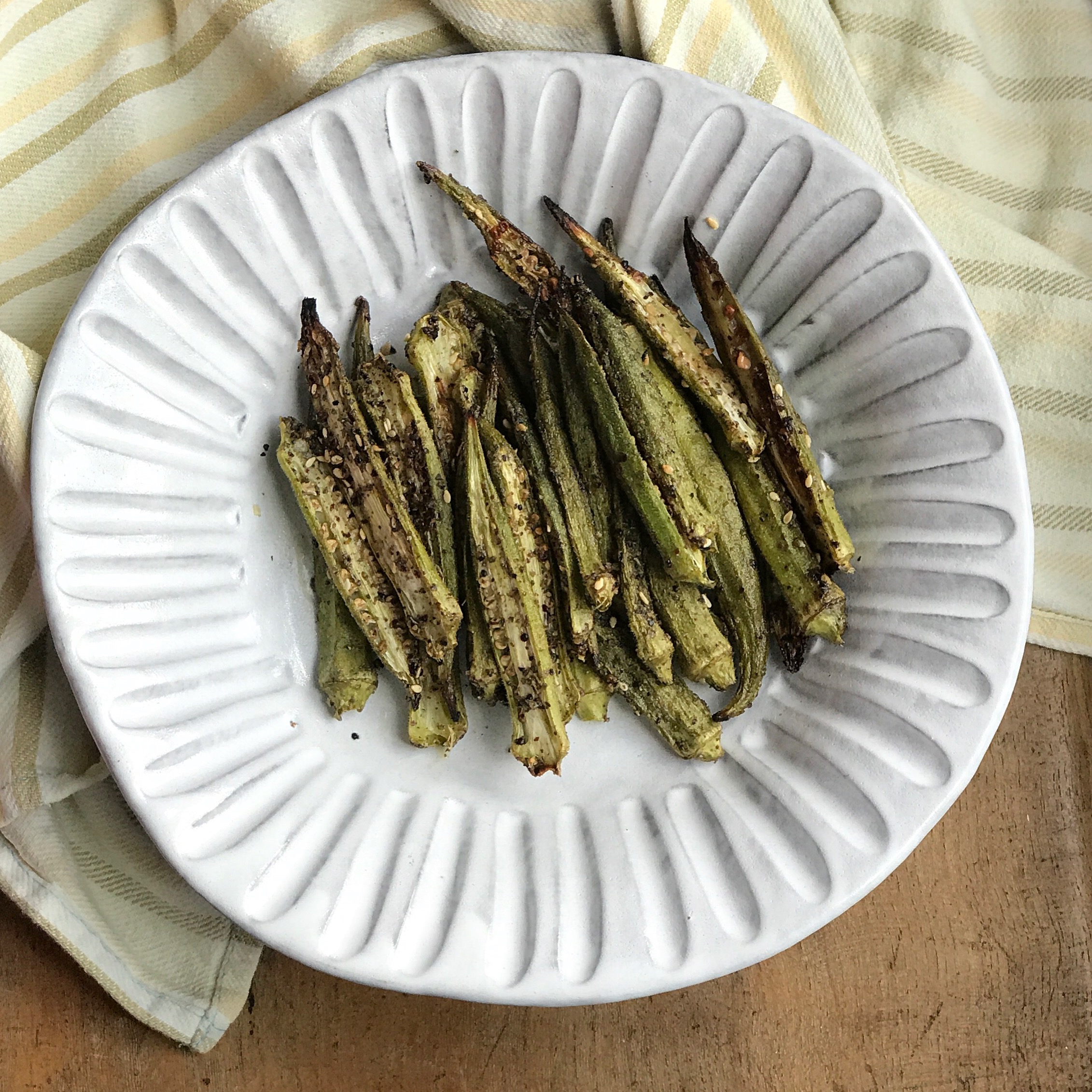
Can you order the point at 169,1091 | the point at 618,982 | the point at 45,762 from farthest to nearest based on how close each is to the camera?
the point at 169,1091 → the point at 45,762 → the point at 618,982

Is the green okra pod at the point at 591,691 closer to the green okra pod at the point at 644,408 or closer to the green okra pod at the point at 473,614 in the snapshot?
the green okra pod at the point at 473,614

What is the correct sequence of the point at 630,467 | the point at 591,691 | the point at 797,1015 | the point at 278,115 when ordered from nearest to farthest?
1. the point at 630,467
2. the point at 591,691
3. the point at 278,115
4. the point at 797,1015

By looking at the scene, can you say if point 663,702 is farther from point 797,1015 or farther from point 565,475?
point 797,1015

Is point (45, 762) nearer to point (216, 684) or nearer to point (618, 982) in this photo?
point (216, 684)

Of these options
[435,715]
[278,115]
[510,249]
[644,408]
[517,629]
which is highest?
[278,115]

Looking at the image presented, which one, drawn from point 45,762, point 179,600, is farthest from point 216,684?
point 45,762

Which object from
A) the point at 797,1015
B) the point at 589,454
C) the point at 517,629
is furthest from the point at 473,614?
the point at 797,1015
